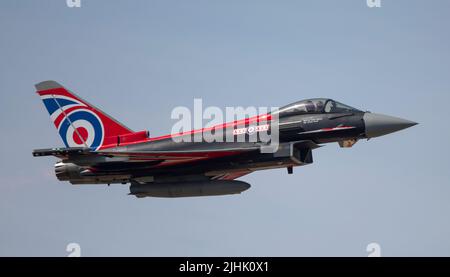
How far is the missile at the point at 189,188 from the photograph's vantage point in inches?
1144

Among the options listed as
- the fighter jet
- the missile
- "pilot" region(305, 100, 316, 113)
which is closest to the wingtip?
the fighter jet

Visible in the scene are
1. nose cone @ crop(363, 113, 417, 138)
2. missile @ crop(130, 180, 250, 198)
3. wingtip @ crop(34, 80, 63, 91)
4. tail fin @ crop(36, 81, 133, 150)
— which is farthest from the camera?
wingtip @ crop(34, 80, 63, 91)

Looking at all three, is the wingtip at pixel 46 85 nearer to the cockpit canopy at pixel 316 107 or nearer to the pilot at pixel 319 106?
the cockpit canopy at pixel 316 107

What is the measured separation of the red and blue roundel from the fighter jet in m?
0.04

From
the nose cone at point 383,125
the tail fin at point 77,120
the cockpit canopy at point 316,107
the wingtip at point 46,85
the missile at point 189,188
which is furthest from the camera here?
the wingtip at point 46,85

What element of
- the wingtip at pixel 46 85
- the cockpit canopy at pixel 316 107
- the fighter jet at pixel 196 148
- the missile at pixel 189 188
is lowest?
the missile at pixel 189 188

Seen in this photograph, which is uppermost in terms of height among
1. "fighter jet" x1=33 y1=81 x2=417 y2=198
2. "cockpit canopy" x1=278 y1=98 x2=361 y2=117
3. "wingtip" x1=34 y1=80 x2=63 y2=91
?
"wingtip" x1=34 y1=80 x2=63 y2=91

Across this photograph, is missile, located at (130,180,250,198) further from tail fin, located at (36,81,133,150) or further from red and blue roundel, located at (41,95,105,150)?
red and blue roundel, located at (41,95,105,150)

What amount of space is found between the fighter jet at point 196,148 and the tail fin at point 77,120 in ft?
0.12

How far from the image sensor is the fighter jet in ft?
93.7

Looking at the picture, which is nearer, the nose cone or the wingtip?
the nose cone

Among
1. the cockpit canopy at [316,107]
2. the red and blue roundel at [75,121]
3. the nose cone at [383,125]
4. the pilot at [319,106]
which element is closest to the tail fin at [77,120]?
the red and blue roundel at [75,121]
